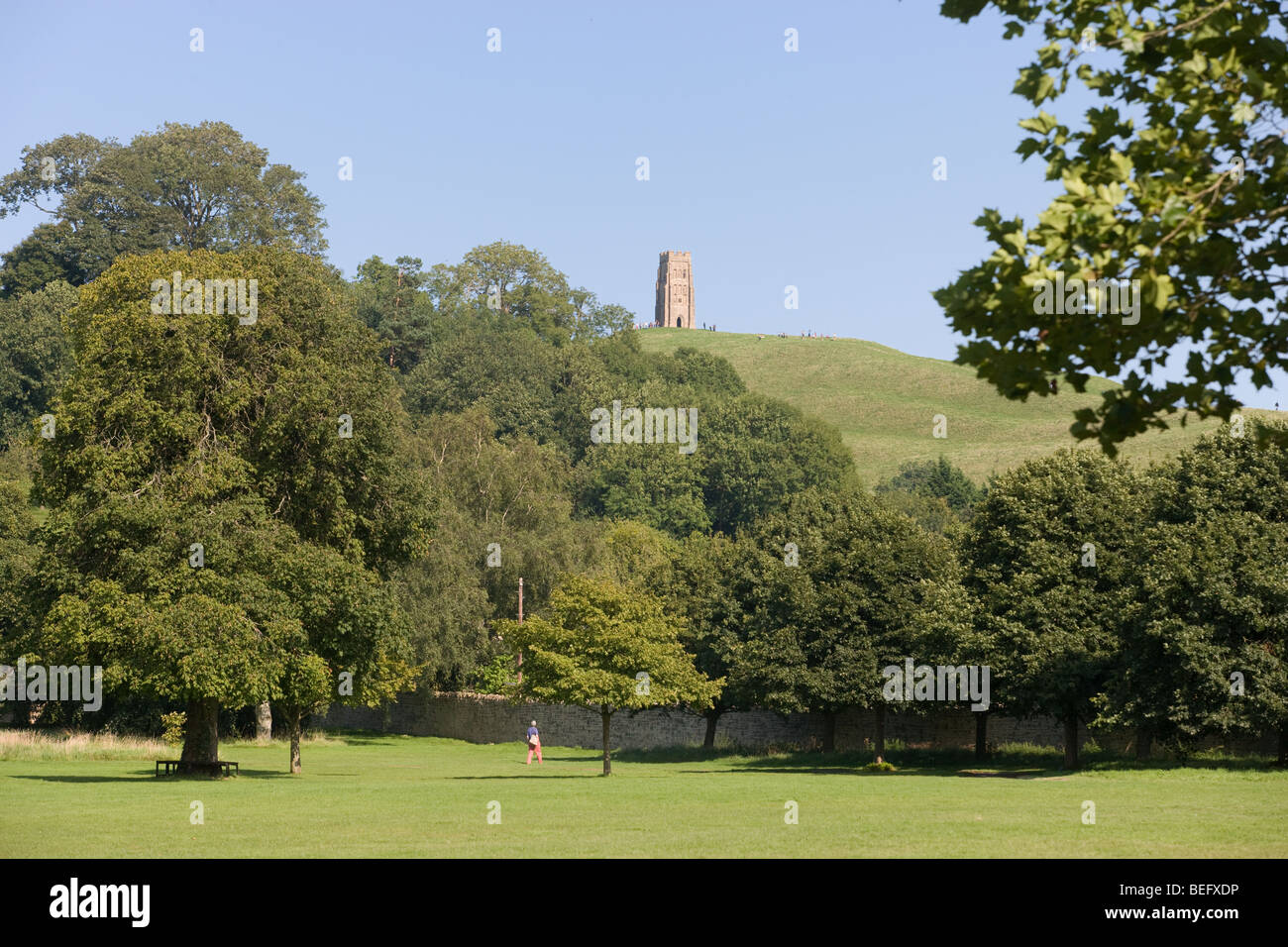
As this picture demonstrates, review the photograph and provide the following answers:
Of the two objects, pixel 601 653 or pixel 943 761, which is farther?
pixel 943 761

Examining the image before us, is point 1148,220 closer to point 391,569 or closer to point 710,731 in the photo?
point 391,569

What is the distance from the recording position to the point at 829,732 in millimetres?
57750

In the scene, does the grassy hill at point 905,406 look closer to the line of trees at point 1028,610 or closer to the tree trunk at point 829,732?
the tree trunk at point 829,732

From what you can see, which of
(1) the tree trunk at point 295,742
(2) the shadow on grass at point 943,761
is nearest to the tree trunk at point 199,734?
(1) the tree trunk at point 295,742

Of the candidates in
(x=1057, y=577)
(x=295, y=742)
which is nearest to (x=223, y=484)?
(x=295, y=742)

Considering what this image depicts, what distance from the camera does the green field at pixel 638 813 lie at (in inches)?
Result: 749

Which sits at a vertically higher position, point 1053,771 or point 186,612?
point 186,612

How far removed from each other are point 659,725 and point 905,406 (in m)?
112

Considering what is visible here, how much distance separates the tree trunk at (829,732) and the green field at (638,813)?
12.9 meters

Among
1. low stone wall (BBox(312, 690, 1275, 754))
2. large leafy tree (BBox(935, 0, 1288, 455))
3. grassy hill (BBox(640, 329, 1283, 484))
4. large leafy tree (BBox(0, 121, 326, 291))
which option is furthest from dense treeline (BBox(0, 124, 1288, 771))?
grassy hill (BBox(640, 329, 1283, 484))
